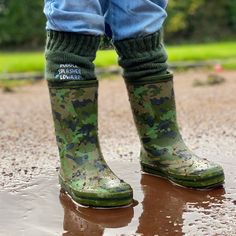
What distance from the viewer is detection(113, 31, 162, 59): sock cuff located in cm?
191

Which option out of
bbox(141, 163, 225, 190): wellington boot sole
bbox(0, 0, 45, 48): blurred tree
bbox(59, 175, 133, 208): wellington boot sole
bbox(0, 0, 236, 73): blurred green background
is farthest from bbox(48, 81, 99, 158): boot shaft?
bbox(0, 0, 45, 48): blurred tree

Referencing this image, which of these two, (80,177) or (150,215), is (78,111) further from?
(150,215)

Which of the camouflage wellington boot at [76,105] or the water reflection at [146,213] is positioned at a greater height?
the camouflage wellington boot at [76,105]

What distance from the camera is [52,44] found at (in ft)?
6.00

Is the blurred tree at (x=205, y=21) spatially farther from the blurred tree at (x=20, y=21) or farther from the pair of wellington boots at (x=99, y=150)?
the pair of wellington boots at (x=99, y=150)

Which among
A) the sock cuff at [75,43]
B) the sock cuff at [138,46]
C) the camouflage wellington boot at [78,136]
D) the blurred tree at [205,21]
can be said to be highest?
the sock cuff at [75,43]

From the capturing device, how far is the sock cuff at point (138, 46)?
6.25ft

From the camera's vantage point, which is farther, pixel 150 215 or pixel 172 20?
pixel 172 20

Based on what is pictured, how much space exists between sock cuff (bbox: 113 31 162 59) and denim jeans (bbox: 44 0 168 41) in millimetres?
15

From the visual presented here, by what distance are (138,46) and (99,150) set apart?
335 millimetres

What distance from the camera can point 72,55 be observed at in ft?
5.86

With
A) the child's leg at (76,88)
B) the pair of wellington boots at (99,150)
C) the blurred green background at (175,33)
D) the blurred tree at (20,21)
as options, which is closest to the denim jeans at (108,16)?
the child's leg at (76,88)

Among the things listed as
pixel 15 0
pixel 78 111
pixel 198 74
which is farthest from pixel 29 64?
pixel 78 111

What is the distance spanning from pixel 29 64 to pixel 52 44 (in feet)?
22.5
